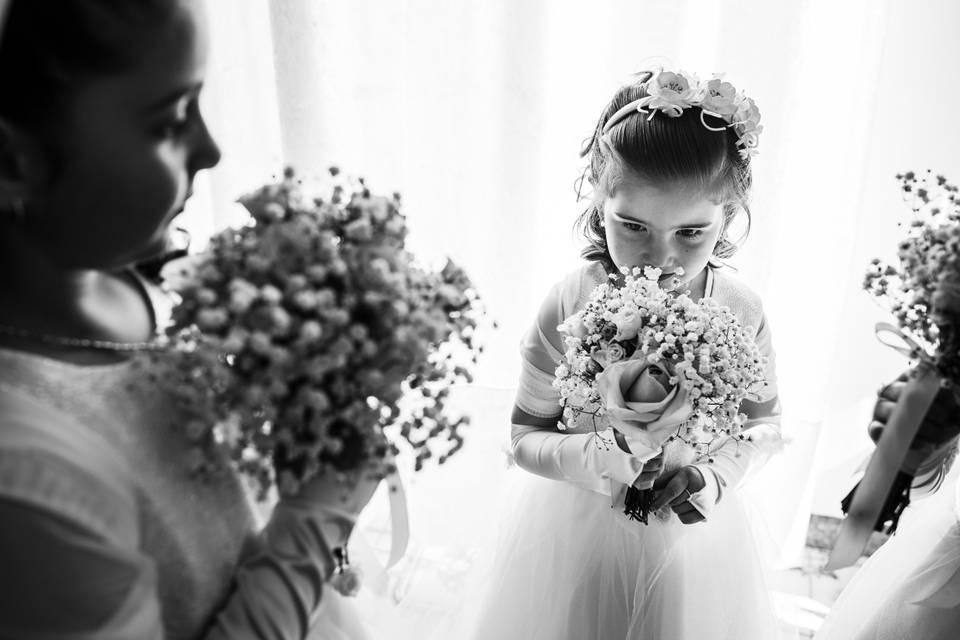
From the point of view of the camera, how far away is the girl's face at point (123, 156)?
0.83 metres

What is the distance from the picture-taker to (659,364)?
4.28 ft

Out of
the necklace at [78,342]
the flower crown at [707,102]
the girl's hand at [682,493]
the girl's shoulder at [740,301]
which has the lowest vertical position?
the girl's hand at [682,493]

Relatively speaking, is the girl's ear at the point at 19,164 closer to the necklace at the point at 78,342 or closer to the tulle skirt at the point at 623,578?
the necklace at the point at 78,342

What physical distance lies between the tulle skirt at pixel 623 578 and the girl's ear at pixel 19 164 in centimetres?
125

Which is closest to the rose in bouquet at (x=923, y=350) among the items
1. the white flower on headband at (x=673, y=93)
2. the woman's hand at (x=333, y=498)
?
the white flower on headband at (x=673, y=93)

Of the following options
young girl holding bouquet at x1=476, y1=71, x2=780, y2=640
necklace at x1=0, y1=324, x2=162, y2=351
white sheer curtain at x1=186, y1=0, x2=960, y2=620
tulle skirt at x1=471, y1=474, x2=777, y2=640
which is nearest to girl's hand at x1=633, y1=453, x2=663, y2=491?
young girl holding bouquet at x1=476, y1=71, x2=780, y2=640

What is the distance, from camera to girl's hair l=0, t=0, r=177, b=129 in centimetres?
79

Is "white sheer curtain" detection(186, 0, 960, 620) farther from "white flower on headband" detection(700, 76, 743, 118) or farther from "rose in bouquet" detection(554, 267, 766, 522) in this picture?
"rose in bouquet" detection(554, 267, 766, 522)

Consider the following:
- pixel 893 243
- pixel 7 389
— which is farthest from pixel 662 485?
pixel 893 243

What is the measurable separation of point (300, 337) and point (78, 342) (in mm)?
273

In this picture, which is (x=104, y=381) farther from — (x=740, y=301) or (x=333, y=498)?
(x=740, y=301)

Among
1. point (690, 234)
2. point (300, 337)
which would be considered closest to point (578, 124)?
point (690, 234)

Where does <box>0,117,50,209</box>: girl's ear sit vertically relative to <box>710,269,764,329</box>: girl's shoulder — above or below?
above

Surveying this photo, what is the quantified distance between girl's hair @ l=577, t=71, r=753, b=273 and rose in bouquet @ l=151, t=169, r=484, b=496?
64 cm
